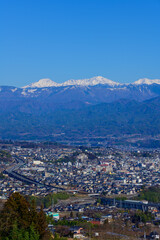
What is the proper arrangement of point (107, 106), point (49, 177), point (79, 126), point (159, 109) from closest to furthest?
point (49, 177), point (79, 126), point (159, 109), point (107, 106)

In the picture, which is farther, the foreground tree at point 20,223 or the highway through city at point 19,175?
the highway through city at point 19,175

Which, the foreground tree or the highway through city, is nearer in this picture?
the foreground tree

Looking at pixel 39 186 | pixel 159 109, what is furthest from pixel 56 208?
pixel 159 109

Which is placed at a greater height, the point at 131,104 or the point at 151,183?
the point at 131,104

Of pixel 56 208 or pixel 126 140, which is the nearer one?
pixel 56 208

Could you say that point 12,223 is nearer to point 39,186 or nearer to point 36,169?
point 39,186

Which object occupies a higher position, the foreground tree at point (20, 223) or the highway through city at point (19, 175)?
the foreground tree at point (20, 223)

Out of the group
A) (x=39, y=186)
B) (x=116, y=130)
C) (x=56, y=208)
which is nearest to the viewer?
(x=56, y=208)

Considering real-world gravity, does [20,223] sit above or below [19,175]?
above

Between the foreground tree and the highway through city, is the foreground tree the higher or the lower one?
the higher one

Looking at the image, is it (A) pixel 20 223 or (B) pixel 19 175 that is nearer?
(A) pixel 20 223
